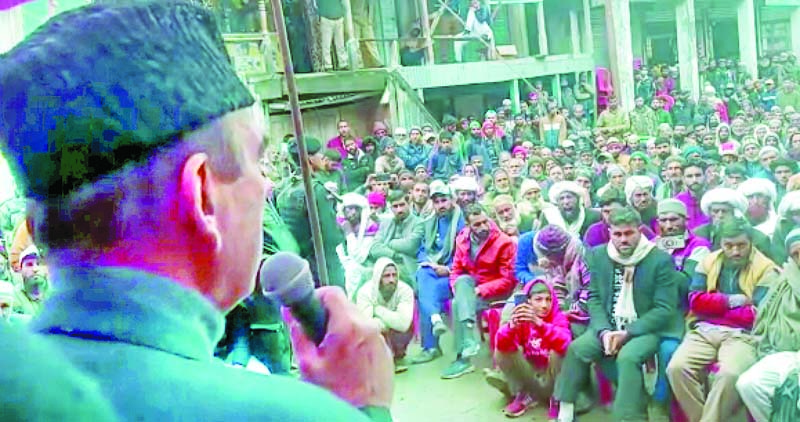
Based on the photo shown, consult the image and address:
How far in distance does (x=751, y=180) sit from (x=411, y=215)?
1.80 ft

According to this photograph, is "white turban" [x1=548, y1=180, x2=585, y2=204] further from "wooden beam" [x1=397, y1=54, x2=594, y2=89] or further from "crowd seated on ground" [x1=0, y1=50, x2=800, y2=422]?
"wooden beam" [x1=397, y1=54, x2=594, y2=89]

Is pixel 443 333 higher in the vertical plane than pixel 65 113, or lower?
lower

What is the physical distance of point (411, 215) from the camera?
5.10 ft

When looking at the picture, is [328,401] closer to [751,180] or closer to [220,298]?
[220,298]

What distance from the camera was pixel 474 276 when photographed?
1.62 meters

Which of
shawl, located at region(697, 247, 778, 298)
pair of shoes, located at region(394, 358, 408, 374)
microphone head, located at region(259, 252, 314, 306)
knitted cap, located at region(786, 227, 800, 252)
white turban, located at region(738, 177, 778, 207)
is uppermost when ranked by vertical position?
microphone head, located at region(259, 252, 314, 306)

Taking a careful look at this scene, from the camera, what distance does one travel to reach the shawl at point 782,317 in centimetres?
137

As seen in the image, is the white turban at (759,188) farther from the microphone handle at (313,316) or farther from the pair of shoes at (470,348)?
the microphone handle at (313,316)

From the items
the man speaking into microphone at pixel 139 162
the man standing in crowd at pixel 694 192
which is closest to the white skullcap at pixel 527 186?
the man standing in crowd at pixel 694 192

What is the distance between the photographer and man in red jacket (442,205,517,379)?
1.61 metres

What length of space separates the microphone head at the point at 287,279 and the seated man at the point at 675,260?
1023mm

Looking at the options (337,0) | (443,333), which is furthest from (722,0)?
(443,333)

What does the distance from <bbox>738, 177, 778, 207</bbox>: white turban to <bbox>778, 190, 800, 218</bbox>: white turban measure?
2 centimetres

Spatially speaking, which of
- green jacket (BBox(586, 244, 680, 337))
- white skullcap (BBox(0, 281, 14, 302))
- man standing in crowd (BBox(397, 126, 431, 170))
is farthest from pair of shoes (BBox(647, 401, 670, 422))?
white skullcap (BBox(0, 281, 14, 302))
